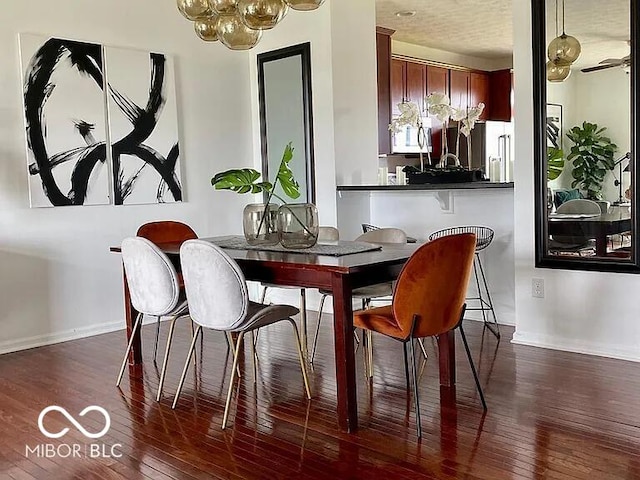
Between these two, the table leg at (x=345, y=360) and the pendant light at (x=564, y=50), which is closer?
the table leg at (x=345, y=360)

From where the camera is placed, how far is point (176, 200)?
5582mm

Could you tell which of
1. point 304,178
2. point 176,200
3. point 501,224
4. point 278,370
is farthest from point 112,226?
point 501,224

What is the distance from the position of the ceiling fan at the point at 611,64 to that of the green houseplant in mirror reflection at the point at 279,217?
1.88 metres

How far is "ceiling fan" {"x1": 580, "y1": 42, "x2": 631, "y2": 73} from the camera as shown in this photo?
12.4 ft

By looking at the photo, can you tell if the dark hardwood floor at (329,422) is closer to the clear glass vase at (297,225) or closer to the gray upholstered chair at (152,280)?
the gray upholstered chair at (152,280)

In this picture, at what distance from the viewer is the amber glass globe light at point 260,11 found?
3.22 metres

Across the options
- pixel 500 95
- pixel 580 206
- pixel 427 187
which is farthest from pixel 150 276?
pixel 500 95

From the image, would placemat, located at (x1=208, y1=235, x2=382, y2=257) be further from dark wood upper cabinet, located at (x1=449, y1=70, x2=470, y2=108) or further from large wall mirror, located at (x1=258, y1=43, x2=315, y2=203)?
dark wood upper cabinet, located at (x1=449, y1=70, x2=470, y2=108)

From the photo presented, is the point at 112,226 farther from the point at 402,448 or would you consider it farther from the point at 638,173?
the point at 638,173

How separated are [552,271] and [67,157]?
345cm

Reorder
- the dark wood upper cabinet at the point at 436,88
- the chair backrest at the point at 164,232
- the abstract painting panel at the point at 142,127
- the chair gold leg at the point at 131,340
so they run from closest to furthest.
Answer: the chair gold leg at the point at 131,340 < the chair backrest at the point at 164,232 < the abstract painting panel at the point at 142,127 < the dark wood upper cabinet at the point at 436,88

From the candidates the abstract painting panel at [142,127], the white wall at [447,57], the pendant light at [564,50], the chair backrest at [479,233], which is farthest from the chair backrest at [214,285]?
the white wall at [447,57]

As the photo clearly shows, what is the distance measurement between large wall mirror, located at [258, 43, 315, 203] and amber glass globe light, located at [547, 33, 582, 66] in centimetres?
213

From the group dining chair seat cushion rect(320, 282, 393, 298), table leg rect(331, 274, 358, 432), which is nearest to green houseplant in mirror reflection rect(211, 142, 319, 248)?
dining chair seat cushion rect(320, 282, 393, 298)
